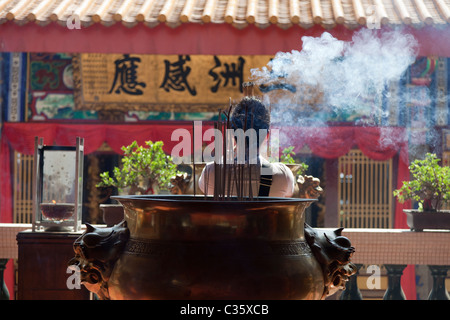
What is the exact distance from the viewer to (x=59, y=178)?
11.5 ft

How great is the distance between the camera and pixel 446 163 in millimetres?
6082

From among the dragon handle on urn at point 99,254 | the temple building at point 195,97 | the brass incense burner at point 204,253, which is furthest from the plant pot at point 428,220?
the dragon handle on urn at point 99,254

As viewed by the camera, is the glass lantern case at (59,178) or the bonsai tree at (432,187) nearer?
the glass lantern case at (59,178)

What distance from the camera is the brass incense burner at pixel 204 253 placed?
136cm

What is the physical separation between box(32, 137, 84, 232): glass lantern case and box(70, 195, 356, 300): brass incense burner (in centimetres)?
192

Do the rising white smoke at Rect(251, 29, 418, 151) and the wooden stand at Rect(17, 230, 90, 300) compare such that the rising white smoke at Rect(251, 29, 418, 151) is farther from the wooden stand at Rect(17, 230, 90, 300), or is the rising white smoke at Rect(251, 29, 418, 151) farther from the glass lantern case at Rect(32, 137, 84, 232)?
the wooden stand at Rect(17, 230, 90, 300)

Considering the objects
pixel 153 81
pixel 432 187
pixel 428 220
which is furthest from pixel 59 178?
pixel 153 81

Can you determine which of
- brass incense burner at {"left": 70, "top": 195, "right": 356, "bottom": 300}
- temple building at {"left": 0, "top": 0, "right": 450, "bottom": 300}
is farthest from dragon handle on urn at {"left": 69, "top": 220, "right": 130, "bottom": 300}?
temple building at {"left": 0, "top": 0, "right": 450, "bottom": 300}

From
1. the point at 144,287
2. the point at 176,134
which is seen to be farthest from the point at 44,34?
the point at 144,287

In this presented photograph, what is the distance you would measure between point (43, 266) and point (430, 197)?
7.34 ft

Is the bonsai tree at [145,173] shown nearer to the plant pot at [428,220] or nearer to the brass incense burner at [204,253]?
the plant pot at [428,220]

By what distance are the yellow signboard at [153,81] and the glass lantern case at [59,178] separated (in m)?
2.62

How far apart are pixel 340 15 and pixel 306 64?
46 cm
